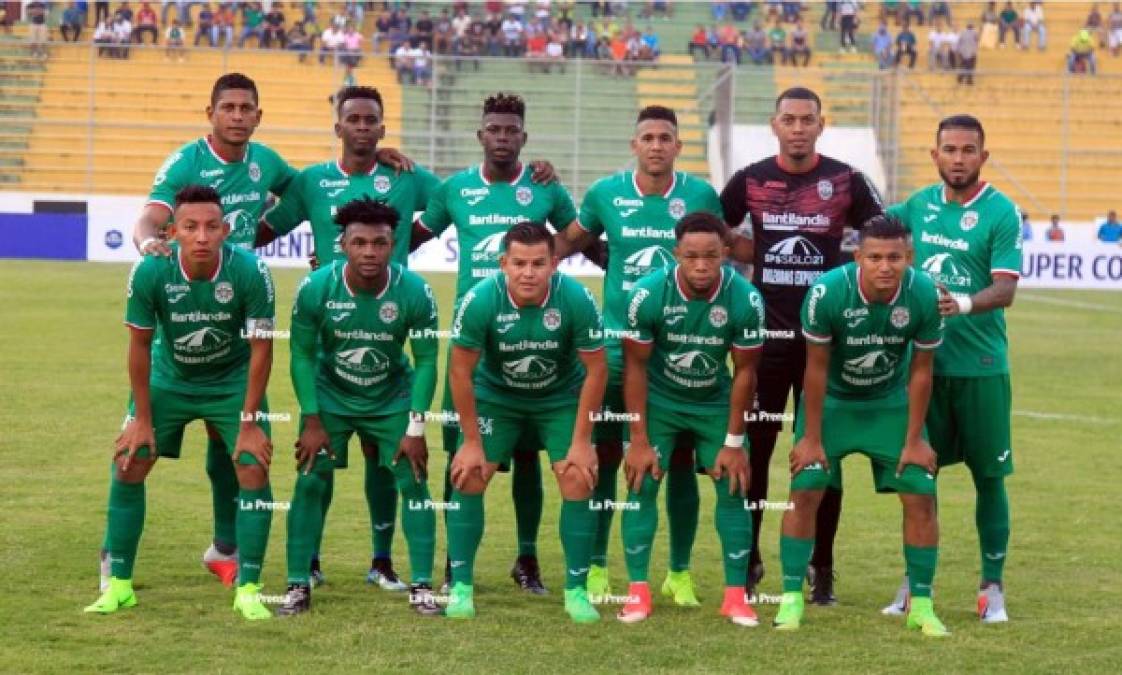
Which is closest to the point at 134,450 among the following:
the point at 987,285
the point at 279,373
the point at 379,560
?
the point at 379,560

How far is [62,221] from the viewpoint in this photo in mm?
31859

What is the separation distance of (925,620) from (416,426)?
2.53 meters

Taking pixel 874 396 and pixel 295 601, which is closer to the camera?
pixel 295 601

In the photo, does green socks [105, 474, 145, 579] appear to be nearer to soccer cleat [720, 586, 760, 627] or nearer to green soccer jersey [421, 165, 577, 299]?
green soccer jersey [421, 165, 577, 299]

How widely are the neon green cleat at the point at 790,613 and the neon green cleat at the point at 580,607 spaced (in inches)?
33.4

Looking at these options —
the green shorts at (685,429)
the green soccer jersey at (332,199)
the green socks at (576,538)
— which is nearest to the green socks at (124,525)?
the green soccer jersey at (332,199)

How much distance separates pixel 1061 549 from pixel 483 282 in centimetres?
406

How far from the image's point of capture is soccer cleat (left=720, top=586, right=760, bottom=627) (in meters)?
8.15

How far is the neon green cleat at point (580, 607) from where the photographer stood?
8164 mm

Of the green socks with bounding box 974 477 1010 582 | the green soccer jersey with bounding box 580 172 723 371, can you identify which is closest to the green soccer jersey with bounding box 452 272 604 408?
the green soccer jersey with bounding box 580 172 723 371

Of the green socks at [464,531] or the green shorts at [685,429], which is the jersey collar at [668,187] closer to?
the green shorts at [685,429]

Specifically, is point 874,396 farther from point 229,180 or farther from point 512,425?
point 229,180

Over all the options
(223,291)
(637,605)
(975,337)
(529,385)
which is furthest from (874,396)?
(223,291)

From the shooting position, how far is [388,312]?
8.38 meters
